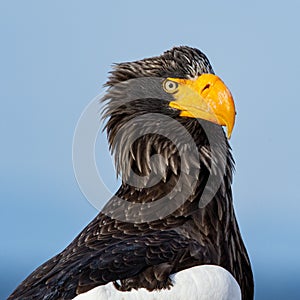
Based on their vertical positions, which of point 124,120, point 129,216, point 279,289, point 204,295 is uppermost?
point 124,120

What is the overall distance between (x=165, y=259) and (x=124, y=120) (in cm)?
121

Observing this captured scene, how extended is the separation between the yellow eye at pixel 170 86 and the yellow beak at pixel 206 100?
0.02 meters

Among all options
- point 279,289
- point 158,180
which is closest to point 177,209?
point 158,180

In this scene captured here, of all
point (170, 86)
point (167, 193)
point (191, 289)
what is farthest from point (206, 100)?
point (191, 289)

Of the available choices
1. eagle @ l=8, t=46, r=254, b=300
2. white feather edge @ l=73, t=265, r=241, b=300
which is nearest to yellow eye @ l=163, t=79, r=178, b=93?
eagle @ l=8, t=46, r=254, b=300

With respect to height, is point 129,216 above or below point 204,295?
above

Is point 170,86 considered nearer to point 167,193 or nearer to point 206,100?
point 206,100

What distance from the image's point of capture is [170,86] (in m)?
8.23

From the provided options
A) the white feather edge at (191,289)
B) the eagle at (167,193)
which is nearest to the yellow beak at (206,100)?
the eagle at (167,193)

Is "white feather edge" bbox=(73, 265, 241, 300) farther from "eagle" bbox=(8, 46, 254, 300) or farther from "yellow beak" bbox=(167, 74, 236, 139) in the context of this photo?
"yellow beak" bbox=(167, 74, 236, 139)

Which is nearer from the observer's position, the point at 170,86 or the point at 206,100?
the point at 206,100

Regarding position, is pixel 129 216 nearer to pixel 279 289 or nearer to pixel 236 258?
pixel 236 258

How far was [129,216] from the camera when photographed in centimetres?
794

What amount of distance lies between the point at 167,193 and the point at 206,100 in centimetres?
66
